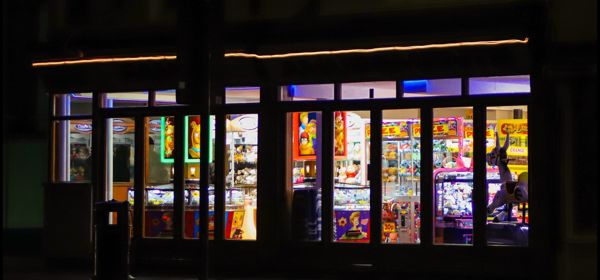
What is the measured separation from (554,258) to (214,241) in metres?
5.62

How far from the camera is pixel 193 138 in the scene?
14.5 metres

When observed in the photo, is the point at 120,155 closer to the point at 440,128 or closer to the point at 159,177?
the point at 159,177

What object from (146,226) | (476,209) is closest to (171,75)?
(146,226)

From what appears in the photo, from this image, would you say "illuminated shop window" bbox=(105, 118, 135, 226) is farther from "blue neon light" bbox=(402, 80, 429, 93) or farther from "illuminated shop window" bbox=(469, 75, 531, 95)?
"illuminated shop window" bbox=(469, 75, 531, 95)

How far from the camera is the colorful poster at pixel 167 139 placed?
1468 cm

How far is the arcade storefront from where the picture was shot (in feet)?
41.3

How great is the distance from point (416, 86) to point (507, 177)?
2003mm

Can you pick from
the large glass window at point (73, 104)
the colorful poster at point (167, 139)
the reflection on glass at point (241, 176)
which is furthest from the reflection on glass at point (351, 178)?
the large glass window at point (73, 104)

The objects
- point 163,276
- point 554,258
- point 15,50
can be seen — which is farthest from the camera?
point 163,276

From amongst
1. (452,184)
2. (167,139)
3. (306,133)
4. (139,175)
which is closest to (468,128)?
(452,184)

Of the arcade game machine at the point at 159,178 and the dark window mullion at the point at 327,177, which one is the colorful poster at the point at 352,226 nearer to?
the dark window mullion at the point at 327,177

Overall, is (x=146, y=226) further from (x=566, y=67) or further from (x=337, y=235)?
(x=566, y=67)

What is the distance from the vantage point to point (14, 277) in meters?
13.4

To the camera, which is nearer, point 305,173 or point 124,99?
point 305,173
